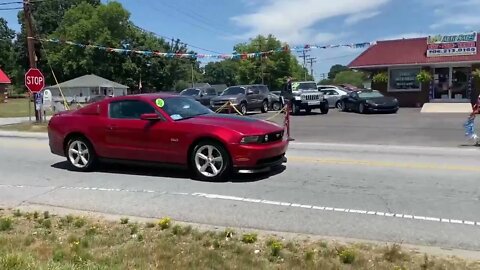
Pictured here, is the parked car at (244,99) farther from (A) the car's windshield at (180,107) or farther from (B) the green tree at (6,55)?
(B) the green tree at (6,55)

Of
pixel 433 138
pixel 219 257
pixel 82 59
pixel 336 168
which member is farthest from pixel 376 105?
pixel 82 59

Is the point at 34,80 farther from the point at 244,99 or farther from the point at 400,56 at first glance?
the point at 400,56

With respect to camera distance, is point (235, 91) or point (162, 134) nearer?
point (162, 134)

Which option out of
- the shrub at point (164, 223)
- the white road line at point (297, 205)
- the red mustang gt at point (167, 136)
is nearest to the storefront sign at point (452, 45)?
the red mustang gt at point (167, 136)

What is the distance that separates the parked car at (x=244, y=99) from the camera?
28750mm

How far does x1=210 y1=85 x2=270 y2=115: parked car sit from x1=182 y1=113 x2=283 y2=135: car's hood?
1909 centimetres

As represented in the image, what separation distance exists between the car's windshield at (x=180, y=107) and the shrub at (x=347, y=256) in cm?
488

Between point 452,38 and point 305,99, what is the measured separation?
1187 centimetres

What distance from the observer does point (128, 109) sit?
9406 mm

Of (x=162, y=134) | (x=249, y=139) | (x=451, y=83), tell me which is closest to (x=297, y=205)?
(x=249, y=139)

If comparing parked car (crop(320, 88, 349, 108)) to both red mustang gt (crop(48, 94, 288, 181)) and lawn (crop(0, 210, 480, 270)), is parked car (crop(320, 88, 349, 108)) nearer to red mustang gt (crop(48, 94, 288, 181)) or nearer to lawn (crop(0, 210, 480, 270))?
red mustang gt (crop(48, 94, 288, 181))

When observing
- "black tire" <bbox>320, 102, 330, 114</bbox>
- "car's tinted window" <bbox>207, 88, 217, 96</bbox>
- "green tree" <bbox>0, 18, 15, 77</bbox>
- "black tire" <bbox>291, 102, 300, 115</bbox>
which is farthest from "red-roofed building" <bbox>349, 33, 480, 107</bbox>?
"green tree" <bbox>0, 18, 15, 77</bbox>

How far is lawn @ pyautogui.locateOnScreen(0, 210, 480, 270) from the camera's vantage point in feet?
14.4

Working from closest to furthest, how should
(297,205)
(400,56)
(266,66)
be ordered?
(297,205), (400,56), (266,66)
